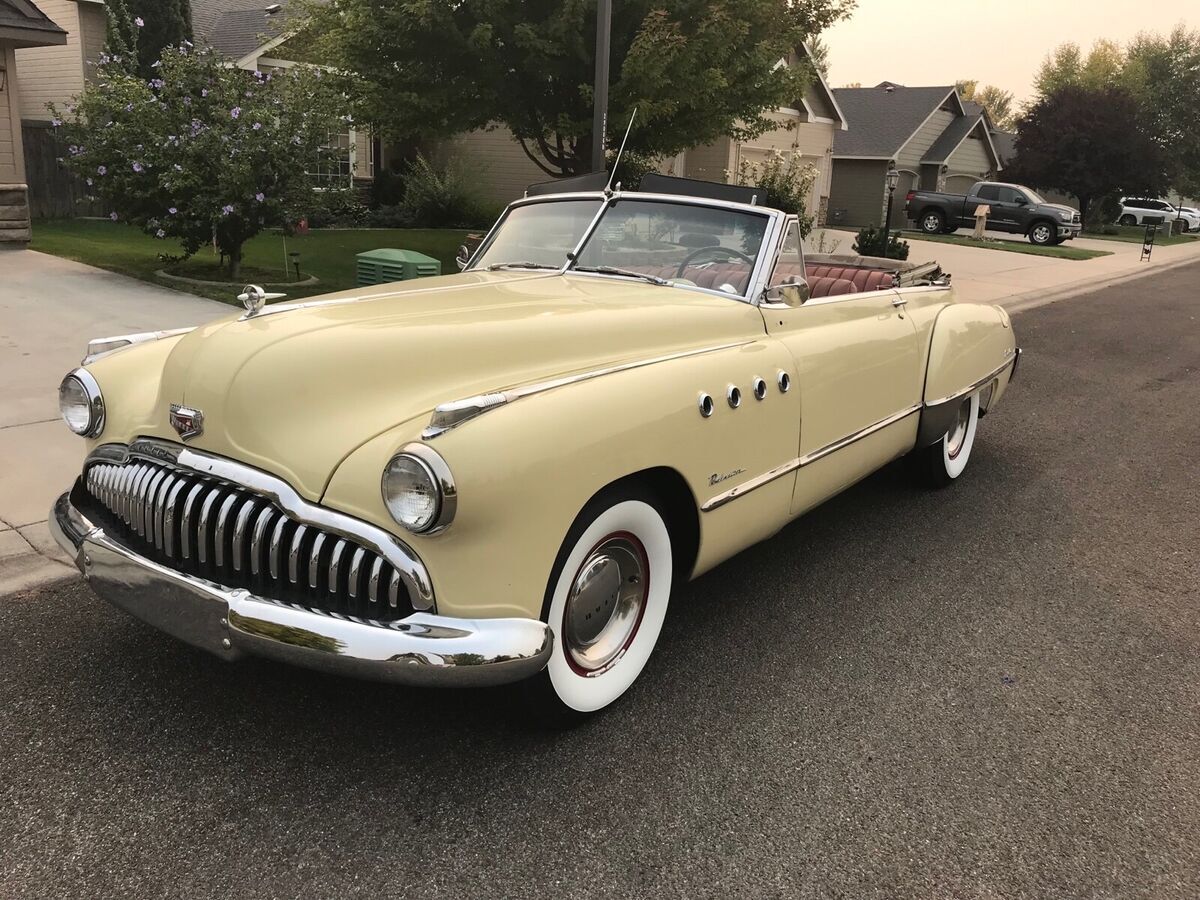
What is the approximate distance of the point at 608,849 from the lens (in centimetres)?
235

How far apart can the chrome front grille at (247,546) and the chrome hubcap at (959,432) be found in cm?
394

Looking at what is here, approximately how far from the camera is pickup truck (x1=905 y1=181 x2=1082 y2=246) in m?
27.5

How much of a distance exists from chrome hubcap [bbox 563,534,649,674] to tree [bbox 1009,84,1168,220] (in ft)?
130

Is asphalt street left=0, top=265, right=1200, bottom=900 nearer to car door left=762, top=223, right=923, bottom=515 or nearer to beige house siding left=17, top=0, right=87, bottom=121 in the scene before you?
car door left=762, top=223, right=923, bottom=515

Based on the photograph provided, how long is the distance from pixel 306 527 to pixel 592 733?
1101 mm

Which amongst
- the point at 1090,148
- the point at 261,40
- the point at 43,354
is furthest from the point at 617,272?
the point at 1090,148

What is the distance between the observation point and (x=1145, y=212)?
43.8 meters

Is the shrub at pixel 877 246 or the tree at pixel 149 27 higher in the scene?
the tree at pixel 149 27

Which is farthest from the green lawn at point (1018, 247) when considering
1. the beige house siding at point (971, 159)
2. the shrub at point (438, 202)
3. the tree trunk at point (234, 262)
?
the tree trunk at point (234, 262)

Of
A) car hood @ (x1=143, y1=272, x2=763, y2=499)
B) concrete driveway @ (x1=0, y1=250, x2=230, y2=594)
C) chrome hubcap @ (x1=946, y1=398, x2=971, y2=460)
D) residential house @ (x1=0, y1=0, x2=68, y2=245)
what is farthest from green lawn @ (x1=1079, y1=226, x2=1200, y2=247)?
car hood @ (x1=143, y1=272, x2=763, y2=499)

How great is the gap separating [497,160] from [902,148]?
58.9ft

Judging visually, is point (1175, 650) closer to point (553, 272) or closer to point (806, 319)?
point (806, 319)

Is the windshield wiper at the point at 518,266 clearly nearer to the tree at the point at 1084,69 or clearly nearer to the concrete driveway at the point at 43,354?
the concrete driveway at the point at 43,354

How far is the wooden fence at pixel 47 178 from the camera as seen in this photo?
1717cm
